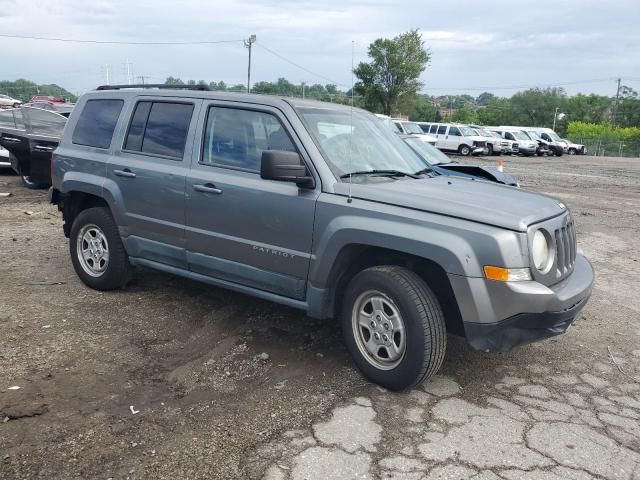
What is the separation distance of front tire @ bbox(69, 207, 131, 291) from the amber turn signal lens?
11.0 feet

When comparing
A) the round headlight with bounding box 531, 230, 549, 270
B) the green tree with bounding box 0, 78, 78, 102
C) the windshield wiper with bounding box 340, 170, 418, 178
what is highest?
the green tree with bounding box 0, 78, 78, 102

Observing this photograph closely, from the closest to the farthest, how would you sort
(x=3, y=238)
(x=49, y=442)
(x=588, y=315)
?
(x=49, y=442) → (x=588, y=315) → (x=3, y=238)

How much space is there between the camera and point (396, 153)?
4.60 metres

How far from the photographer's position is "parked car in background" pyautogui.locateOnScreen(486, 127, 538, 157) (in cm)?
3519

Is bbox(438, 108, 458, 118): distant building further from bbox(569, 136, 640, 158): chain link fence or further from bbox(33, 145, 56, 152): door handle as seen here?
bbox(33, 145, 56, 152): door handle

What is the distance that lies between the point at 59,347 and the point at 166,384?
105 centimetres

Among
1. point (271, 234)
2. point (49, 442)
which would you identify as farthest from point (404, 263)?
point (49, 442)

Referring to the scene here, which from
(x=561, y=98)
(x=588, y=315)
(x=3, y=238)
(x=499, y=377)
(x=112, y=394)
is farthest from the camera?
(x=561, y=98)

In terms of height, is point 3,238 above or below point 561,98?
below

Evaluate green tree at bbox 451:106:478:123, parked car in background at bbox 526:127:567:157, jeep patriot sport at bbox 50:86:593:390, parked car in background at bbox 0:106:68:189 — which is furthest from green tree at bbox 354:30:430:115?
green tree at bbox 451:106:478:123

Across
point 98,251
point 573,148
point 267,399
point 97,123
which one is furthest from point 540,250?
point 573,148

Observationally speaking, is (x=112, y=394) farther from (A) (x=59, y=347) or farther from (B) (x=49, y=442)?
(A) (x=59, y=347)

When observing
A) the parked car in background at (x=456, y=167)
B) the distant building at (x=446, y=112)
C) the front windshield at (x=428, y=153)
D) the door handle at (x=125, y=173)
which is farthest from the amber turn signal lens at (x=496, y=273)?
the distant building at (x=446, y=112)

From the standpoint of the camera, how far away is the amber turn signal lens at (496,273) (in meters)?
3.24
